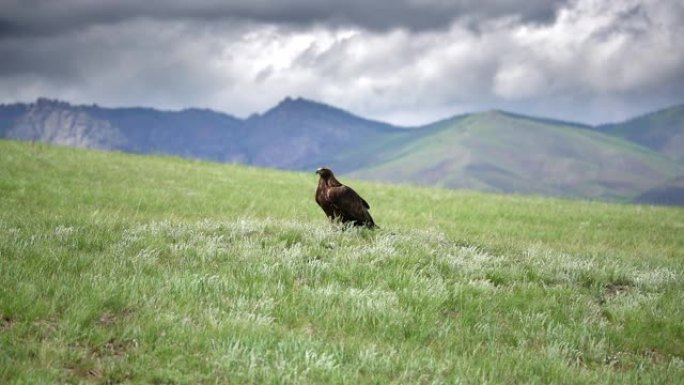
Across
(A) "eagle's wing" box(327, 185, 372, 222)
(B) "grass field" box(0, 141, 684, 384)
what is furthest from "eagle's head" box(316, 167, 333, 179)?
(B) "grass field" box(0, 141, 684, 384)

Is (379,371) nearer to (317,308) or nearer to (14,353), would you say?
(317,308)

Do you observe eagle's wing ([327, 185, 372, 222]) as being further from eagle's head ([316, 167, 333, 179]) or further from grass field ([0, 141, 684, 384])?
grass field ([0, 141, 684, 384])

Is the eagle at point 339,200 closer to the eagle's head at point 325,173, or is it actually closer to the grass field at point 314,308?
the eagle's head at point 325,173

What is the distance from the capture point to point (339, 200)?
1341cm

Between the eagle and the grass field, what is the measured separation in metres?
0.60

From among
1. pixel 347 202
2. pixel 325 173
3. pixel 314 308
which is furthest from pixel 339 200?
pixel 314 308

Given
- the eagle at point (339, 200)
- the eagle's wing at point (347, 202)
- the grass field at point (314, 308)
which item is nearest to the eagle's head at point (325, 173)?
the eagle at point (339, 200)

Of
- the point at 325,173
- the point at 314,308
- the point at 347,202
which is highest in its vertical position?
the point at 325,173

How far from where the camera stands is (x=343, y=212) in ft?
45.0

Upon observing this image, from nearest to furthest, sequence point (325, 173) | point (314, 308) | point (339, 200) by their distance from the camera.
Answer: point (314, 308), point (339, 200), point (325, 173)

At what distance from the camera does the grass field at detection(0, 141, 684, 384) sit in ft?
22.3

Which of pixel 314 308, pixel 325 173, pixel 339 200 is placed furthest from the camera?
pixel 325 173

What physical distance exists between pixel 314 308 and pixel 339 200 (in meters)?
5.06

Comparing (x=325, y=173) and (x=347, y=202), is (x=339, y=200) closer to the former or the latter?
(x=347, y=202)
